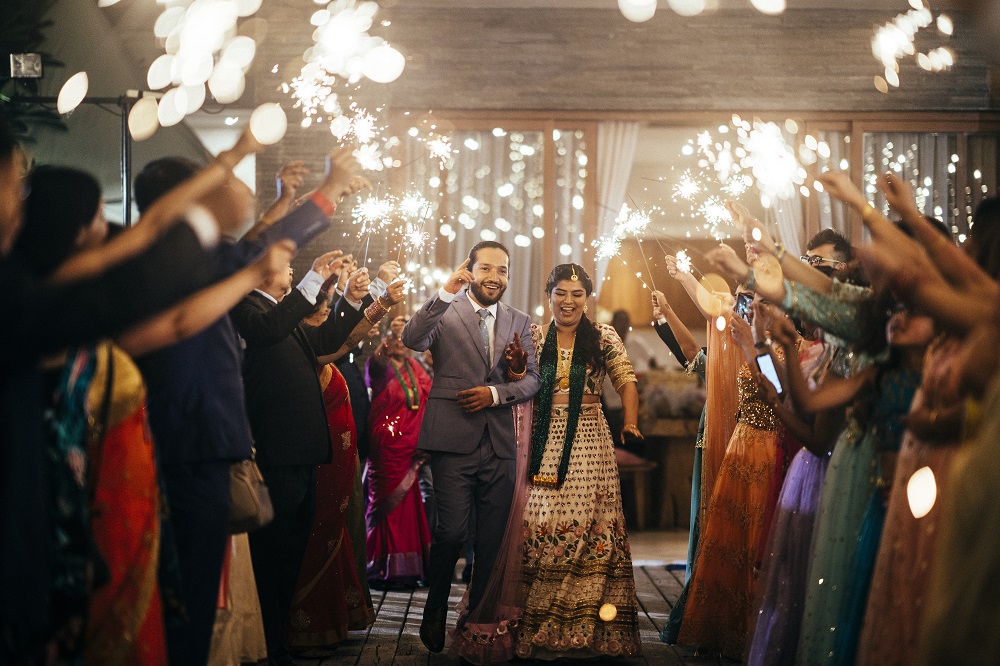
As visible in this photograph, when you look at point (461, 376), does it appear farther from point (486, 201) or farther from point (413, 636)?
point (486, 201)

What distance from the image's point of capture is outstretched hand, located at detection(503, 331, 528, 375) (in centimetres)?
445

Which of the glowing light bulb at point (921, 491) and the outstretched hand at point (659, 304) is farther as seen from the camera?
the outstretched hand at point (659, 304)

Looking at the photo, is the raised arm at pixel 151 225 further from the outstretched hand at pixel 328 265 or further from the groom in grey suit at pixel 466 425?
the groom in grey suit at pixel 466 425

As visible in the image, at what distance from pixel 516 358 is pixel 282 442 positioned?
1198 millimetres

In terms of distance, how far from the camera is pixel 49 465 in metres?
1.99

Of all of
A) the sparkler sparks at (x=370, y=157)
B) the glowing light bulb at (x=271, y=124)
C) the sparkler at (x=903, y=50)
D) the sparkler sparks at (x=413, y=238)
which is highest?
the sparkler at (x=903, y=50)

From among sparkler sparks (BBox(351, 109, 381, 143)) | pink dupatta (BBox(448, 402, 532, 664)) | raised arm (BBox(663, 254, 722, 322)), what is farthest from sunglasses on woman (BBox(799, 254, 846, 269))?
sparkler sparks (BBox(351, 109, 381, 143))

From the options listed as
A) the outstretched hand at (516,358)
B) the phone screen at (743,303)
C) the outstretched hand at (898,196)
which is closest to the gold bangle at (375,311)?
the outstretched hand at (516,358)

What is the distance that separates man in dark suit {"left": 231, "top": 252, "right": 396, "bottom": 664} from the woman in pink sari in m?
1.77

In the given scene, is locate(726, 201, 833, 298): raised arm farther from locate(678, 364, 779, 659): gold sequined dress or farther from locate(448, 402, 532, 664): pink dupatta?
locate(448, 402, 532, 664): pink dupatta

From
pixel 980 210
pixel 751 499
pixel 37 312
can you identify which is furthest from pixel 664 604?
pixel 37 312

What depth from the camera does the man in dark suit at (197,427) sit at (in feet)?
8.16

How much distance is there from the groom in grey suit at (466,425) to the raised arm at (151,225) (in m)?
1.94

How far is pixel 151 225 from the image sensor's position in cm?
223
